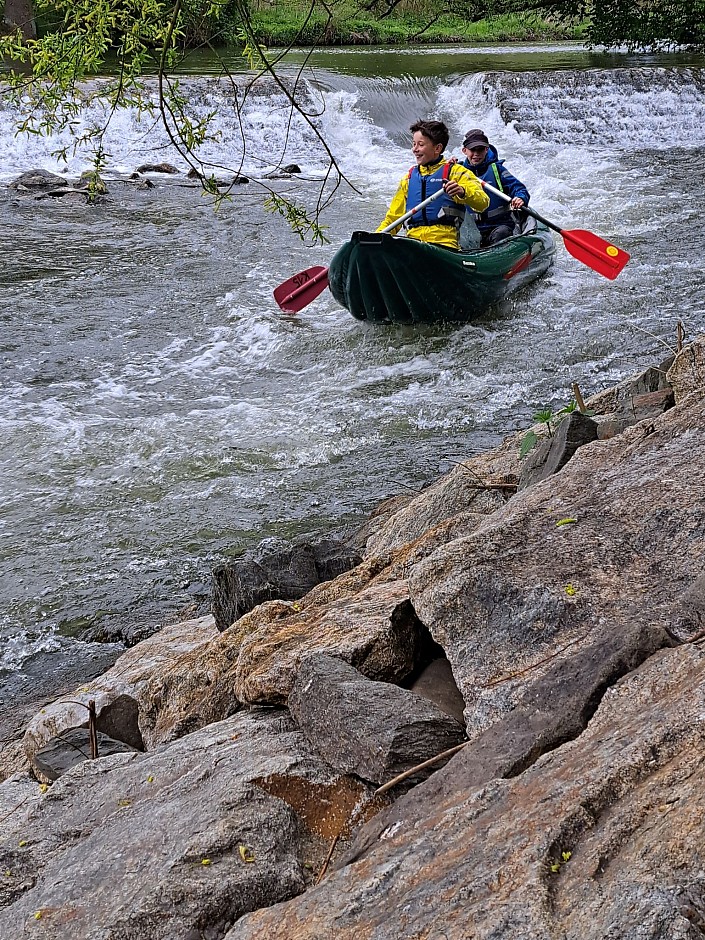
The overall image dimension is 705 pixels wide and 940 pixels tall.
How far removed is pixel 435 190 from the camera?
6871 millimetres

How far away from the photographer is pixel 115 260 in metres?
9.12

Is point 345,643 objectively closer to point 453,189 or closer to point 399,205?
point 453,189

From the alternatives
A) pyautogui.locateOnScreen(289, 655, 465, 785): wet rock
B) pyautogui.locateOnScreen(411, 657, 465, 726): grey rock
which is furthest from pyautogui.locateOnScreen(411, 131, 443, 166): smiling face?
pyautogui.locateOnScreen(289, 655, 465, 785): wet rock

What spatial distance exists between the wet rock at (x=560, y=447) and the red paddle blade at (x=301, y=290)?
444cm

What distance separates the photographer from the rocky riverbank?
4.50 ft

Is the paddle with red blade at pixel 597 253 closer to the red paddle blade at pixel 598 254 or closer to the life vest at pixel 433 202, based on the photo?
the red paddle blade at pixel 598 254

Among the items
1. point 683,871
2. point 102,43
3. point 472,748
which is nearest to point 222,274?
point 102,43

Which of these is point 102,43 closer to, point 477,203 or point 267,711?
point 267,711

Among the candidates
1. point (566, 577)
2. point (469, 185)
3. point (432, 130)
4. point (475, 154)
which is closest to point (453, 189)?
point (469, 185)

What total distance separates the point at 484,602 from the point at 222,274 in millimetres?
6937

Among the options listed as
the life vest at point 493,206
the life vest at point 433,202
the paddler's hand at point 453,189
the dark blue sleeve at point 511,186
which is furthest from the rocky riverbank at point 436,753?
the dark blue sleeve at point 511,186

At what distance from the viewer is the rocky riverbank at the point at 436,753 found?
4.50 feet

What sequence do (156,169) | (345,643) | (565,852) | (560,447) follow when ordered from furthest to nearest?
(156,169) → (560,447) → (345,643) → (565,852)

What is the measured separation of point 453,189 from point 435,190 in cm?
25
